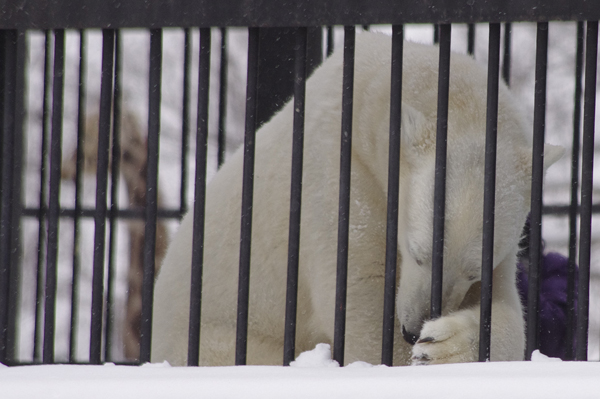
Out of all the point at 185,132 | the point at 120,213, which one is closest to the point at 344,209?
the point at 185,132

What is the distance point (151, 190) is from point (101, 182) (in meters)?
0.14

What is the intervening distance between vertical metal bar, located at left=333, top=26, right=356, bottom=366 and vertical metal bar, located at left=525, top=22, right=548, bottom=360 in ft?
1.24

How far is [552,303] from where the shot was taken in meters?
3.32

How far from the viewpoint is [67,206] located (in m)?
3.93

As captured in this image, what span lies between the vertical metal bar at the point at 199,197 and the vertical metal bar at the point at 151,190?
90mm

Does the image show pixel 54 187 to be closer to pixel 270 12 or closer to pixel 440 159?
pixel 270 12

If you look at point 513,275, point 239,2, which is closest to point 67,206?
point 513,275

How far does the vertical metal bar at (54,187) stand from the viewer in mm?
1594

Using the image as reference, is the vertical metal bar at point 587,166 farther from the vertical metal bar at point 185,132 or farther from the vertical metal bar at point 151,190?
the vertical metal bar at point 185,132

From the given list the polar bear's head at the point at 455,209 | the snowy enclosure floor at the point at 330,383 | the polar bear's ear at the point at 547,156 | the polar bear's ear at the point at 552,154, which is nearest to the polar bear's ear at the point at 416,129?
the polar bear's head at the point at 455,209

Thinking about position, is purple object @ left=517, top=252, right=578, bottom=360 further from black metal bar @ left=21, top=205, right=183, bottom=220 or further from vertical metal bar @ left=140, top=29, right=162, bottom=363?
vertical metal bar @ left=140, top=29, right=162, bottom=363

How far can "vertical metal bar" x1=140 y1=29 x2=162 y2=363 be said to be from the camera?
1547 millimetres

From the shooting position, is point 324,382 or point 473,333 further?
point 473,333

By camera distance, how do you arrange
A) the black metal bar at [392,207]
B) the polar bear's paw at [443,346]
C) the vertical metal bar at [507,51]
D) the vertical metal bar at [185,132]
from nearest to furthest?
the black metal bar at [392,207], the polar bear's paw at [443,346], the vertical metal bar at [185,132], the vertical metal bar at [507,51]
